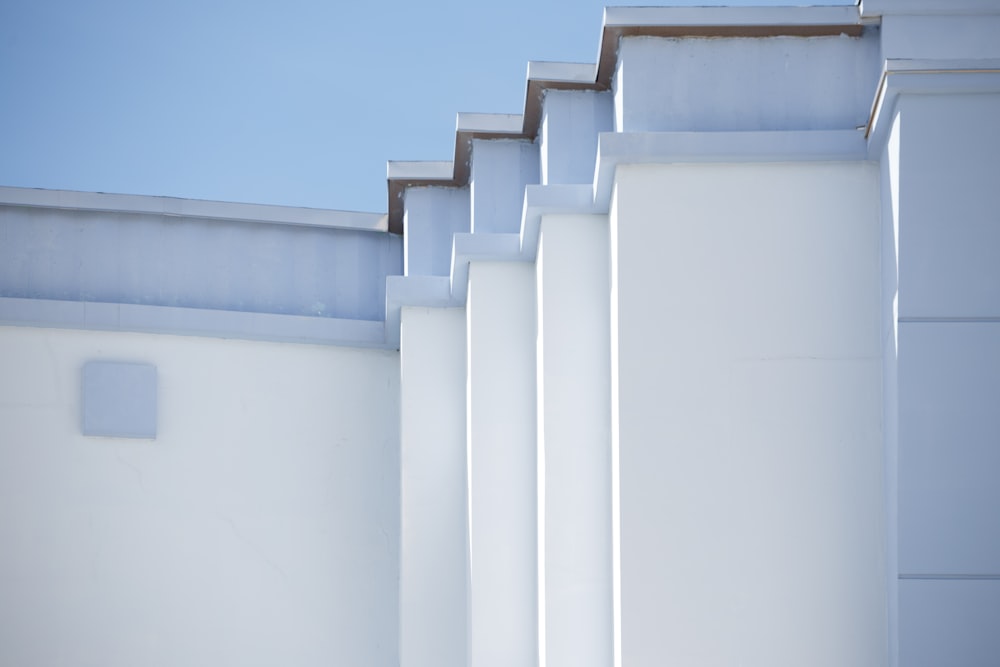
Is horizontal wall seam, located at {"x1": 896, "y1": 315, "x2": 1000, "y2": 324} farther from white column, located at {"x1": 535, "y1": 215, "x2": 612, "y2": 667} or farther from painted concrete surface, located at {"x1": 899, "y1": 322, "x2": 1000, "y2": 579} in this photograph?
white column, located at {"x1": 535, "y1": 215, "x2": 612, "y2": 667}

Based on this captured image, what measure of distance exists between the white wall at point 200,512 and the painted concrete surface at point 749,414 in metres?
4.06

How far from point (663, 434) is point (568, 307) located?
133 cm

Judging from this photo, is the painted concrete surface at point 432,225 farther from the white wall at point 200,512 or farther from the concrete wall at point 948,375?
the concrete wall at point 948,375

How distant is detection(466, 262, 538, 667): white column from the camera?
34.8 ft

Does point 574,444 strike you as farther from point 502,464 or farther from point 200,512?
point 200,512

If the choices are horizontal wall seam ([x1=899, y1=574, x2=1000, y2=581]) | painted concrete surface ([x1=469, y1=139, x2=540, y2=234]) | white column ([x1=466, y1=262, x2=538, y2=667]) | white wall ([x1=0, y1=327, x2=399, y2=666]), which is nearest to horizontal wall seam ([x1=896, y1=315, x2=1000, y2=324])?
horizontal wall seam ([x1=899, y1=574, x2=1000, y2=581])

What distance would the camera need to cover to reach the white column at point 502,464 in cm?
1061

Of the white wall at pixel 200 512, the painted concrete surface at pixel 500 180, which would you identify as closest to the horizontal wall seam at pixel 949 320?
the painted concrete surface at pixel 500 180

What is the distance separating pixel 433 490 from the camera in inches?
456

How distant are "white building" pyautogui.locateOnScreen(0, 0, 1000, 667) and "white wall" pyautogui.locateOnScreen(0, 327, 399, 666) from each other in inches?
0.8

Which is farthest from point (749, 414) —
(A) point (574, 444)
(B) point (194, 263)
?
(B) point (194, 263)

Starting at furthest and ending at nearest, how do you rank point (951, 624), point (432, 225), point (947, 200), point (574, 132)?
1. point (432, 225)
2. point (574, 132)
3. point (947, 200)
4. point (951, 624)

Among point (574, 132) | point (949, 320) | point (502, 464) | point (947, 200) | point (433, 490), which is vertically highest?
point (574, 132)

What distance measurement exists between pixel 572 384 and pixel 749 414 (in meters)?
1.31
